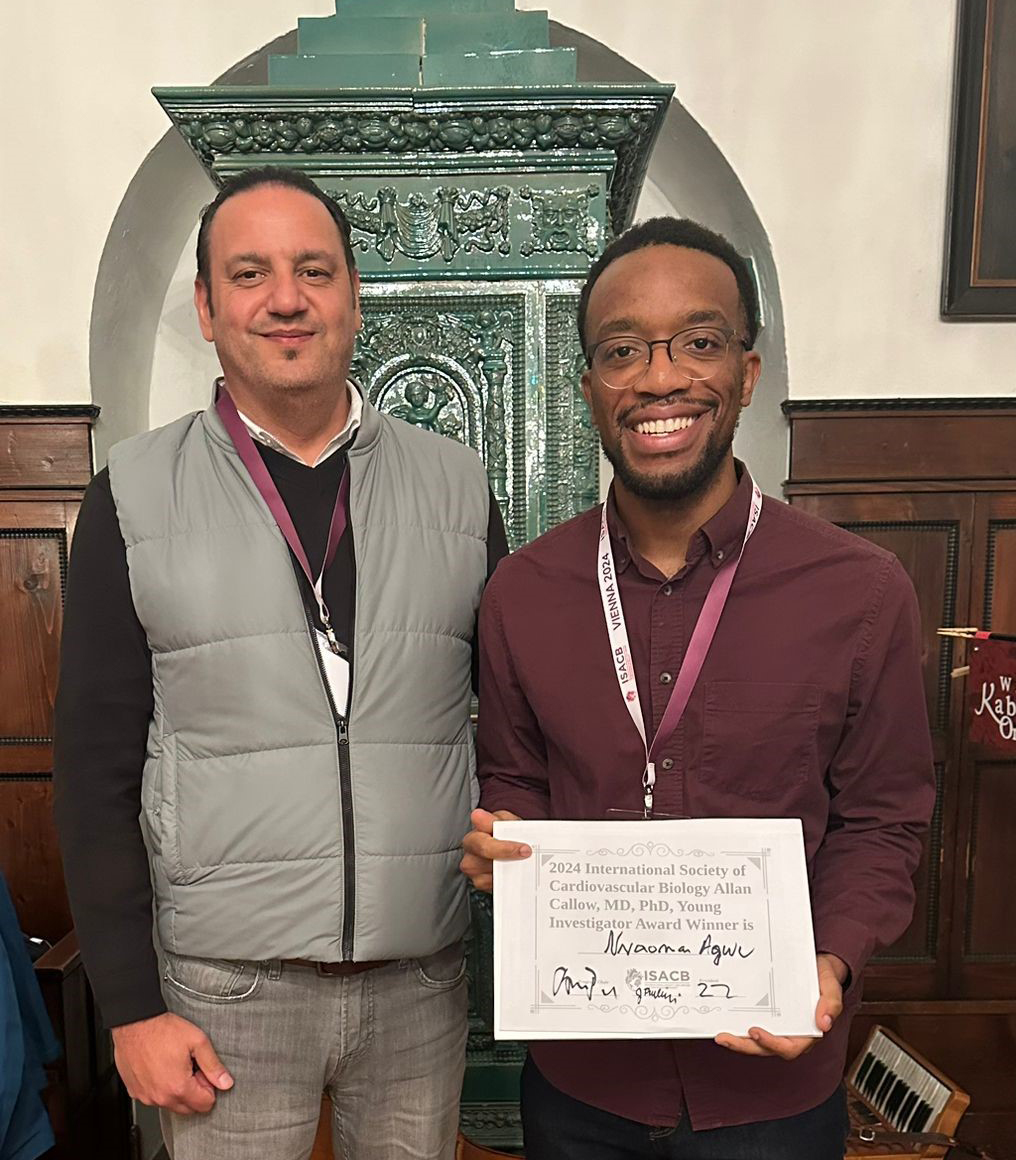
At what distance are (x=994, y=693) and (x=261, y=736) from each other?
1867mm

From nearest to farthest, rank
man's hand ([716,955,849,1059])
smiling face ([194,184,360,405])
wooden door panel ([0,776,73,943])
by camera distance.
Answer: man's hand ([716,955,849,1059])
smiling face ([194,184,360,405])
wooden door panel ([0,776,73,943])

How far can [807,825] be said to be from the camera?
1.17 metres

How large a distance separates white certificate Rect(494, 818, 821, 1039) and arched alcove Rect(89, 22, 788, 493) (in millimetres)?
1842

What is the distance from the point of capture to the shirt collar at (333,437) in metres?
1.32

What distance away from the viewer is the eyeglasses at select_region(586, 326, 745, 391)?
3.81ft

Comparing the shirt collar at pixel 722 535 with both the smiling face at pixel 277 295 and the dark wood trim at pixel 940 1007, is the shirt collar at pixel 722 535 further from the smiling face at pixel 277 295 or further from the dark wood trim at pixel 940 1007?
the dark wood trim at pixel 940 1007

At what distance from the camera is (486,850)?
43.4 inches

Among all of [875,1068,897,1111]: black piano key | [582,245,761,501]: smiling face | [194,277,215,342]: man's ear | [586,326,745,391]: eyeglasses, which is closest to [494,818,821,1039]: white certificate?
[582,245,761,501]: smiling face

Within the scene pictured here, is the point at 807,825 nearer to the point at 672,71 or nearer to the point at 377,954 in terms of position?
the point at 377,954

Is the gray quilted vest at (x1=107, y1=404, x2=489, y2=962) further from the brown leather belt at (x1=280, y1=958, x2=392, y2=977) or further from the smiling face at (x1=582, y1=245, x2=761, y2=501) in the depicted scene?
the smiling face at (x1=582, y1=245, x2=761, y2=501)

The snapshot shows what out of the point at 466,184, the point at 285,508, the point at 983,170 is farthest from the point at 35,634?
the point at 983,170

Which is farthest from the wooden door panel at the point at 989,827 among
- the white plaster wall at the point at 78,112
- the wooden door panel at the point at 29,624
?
the wooden door panel at the point at 29,624

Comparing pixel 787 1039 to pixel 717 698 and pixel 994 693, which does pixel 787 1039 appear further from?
pixel 994 693

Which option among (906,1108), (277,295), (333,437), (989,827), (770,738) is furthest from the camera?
(989,827)
